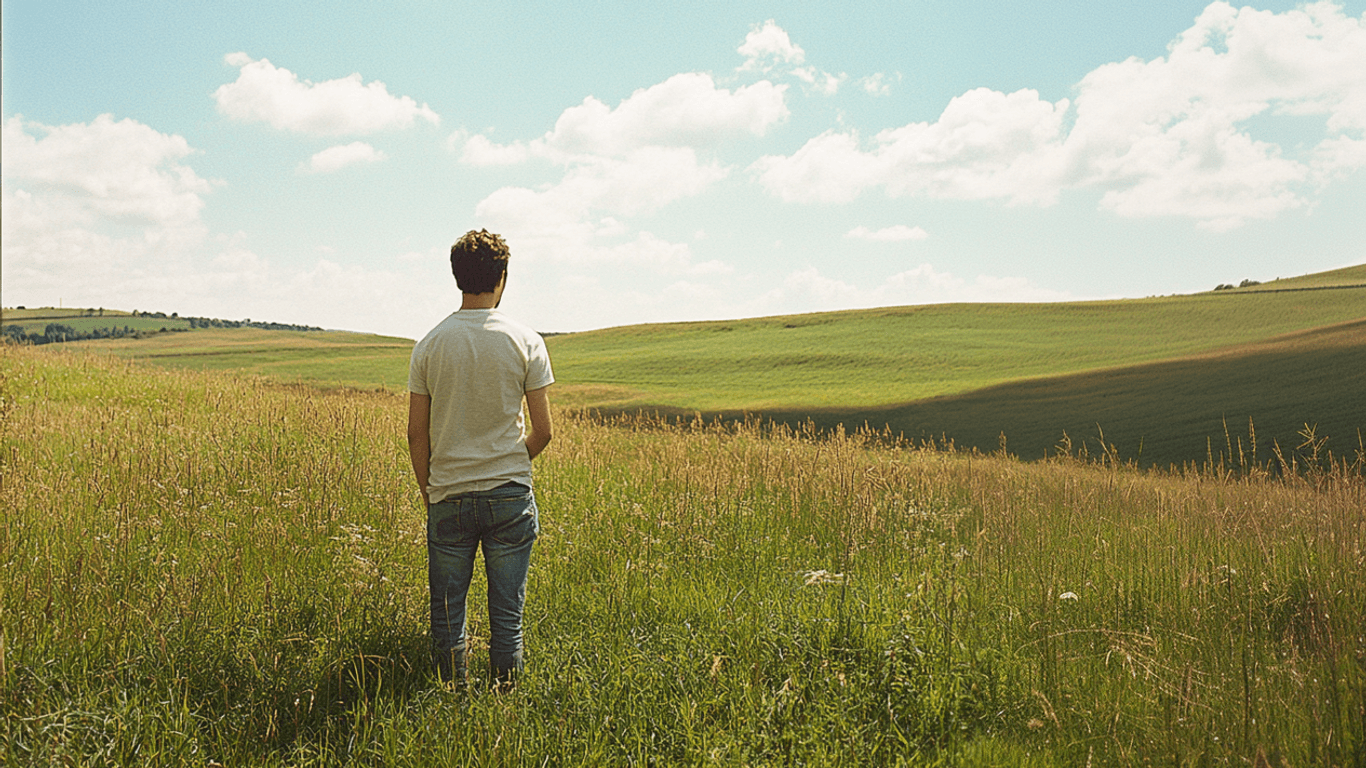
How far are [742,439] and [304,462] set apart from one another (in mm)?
6379

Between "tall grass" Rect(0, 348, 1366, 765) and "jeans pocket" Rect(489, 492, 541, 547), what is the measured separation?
0.68 meters

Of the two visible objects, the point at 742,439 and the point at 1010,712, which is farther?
the point at 742,439

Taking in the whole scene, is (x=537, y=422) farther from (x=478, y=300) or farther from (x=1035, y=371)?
(x=1035, y=371)

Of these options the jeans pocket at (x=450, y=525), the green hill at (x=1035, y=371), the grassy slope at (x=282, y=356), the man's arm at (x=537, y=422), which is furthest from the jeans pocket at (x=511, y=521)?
the grassy slope at (x=282, y=356)

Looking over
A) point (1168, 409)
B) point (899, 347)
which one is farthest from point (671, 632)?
point (899, 347)

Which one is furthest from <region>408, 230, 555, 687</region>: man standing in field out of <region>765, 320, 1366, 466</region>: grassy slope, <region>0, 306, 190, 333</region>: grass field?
<region>0, 306, 190, 333</region>: grass field

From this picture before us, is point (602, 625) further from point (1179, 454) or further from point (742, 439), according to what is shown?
point (1179, 454)

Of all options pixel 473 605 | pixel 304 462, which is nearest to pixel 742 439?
pixel 304 462

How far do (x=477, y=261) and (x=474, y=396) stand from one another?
0.70 m

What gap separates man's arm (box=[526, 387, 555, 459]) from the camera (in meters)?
A: 3.84

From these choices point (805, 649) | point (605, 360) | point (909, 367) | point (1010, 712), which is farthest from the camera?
point (605, 360)

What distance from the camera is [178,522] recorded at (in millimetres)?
5262

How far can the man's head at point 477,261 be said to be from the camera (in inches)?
149

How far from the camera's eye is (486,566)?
145 inches
